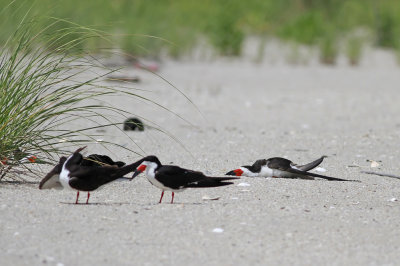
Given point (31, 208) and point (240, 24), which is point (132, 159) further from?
point (240, 24)

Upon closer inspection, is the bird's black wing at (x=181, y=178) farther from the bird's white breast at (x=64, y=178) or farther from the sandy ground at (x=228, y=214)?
the bird's white breast at (x=64, y=178)

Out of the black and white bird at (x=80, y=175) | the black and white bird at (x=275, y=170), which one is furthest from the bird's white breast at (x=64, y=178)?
the black and white bird at (x=275, y=170)

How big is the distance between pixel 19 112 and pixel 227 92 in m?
6.33

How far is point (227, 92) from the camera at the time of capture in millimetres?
10148

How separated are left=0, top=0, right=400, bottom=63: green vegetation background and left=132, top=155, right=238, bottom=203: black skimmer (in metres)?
6.98

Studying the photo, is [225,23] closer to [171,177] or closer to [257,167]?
[257,167]

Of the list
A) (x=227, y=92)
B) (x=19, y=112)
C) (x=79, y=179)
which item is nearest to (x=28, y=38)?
(x=19, y=112)

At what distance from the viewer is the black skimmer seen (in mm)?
3672

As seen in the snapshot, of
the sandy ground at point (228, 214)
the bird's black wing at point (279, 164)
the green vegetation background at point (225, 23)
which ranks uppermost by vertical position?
the green vegetation background at point (225, 23)

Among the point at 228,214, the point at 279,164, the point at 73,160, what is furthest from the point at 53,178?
the point at 279,164

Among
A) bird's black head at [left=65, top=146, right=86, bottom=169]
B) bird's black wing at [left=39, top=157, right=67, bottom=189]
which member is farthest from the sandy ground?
bird's black head at [left=65, top=146, right=86, bottom=169]

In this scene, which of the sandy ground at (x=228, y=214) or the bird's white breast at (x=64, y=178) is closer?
the sandy ground at (x=228, y=214)

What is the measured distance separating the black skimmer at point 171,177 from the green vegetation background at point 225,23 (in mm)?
6983

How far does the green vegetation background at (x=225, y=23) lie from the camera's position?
12203mm
